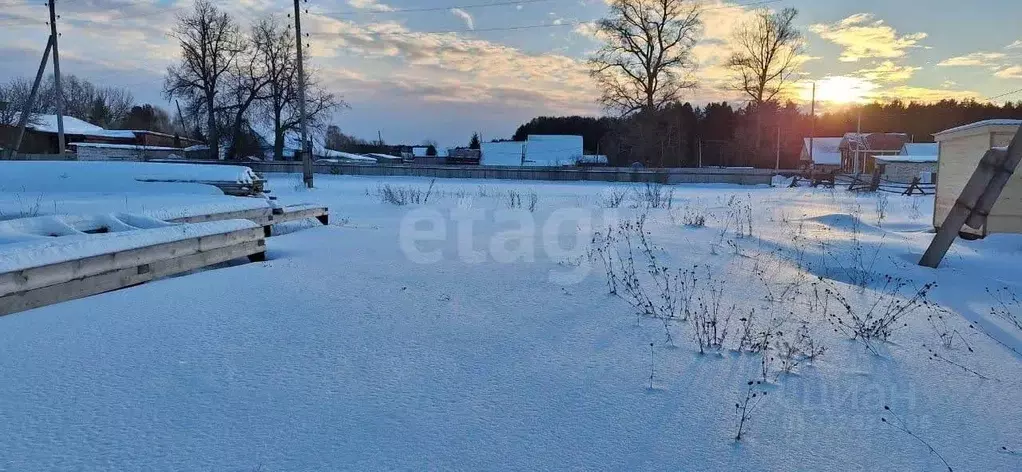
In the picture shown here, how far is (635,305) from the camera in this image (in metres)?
4.22

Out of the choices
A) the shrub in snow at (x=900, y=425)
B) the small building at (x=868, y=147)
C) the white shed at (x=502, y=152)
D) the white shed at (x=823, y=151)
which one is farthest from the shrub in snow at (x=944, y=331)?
the white shed at (x=823, y=151)

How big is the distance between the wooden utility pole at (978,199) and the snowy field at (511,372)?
0.71 m

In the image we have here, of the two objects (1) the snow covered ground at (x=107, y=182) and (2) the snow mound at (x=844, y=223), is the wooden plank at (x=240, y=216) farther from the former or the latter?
(2) the snow mound at (x=844, y=223)

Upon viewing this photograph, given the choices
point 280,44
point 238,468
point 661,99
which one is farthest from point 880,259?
point 280,44

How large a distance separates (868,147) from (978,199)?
5076 centimetres

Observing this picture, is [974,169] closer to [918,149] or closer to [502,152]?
[918,149]

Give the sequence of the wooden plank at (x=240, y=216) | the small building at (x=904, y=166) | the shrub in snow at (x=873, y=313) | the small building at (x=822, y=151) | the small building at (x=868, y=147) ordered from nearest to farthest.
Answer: the shrub in snow at (x=873, y=313) → the wooden plank at (x=240, y=216) → the small building at (x=904, y=166) → the small building at (x=868, y=147) → the small building at (x=822, y=151)

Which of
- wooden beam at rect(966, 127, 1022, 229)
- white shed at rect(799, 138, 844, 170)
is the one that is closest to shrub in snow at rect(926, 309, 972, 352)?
wooden beam at rect(966, 127, 1022, 229)

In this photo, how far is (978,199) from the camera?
20.7ft

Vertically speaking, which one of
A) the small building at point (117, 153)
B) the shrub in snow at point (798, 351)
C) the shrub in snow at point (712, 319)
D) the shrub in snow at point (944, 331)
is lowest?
the shrub in snow at point (944, 331)

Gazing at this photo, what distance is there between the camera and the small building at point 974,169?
22.9 feet

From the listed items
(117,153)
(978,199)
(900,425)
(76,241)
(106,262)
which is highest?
(117,153)

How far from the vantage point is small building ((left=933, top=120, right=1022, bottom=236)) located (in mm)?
6973

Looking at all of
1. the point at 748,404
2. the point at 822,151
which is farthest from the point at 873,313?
the point at 822,151
